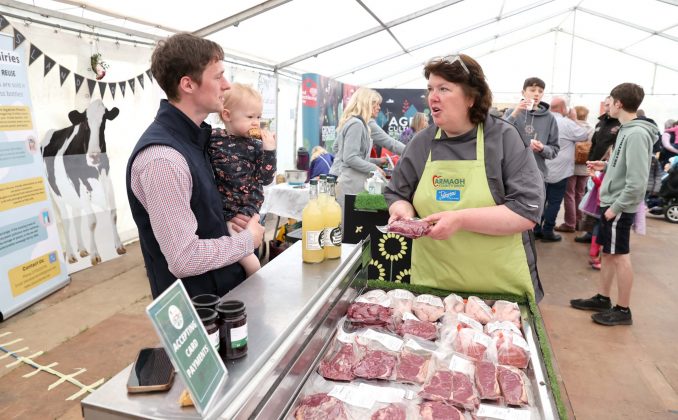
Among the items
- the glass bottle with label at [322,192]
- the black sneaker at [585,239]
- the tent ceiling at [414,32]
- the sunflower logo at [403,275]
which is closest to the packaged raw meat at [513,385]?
the glass bottle with label at [322,192]

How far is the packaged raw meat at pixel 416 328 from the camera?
5.61ft

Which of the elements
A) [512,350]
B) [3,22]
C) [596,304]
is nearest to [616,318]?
[596,304]

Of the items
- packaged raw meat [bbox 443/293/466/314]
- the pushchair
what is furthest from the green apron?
the pushchair

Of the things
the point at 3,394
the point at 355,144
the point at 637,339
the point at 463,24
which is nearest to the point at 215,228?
the point at 3,394

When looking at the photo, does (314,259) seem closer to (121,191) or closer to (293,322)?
(293,322)

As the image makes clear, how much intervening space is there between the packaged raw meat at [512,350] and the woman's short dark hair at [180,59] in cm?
144

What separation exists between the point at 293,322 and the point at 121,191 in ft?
17.3

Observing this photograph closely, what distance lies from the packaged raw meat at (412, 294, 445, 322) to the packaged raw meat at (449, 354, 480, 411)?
0.94 feet

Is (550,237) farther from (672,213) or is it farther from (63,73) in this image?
(63,73)

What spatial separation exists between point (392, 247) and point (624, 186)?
6.94ft

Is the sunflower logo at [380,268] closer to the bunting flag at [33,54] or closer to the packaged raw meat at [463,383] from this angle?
the packaged raw meat at [463,383]

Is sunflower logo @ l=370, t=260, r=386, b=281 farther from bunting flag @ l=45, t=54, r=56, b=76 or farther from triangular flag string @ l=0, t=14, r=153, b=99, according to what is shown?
bunting flag @ l=45, t=54, r=56, b=76

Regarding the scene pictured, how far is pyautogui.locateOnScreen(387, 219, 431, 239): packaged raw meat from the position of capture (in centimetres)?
181

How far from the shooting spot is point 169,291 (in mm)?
863
